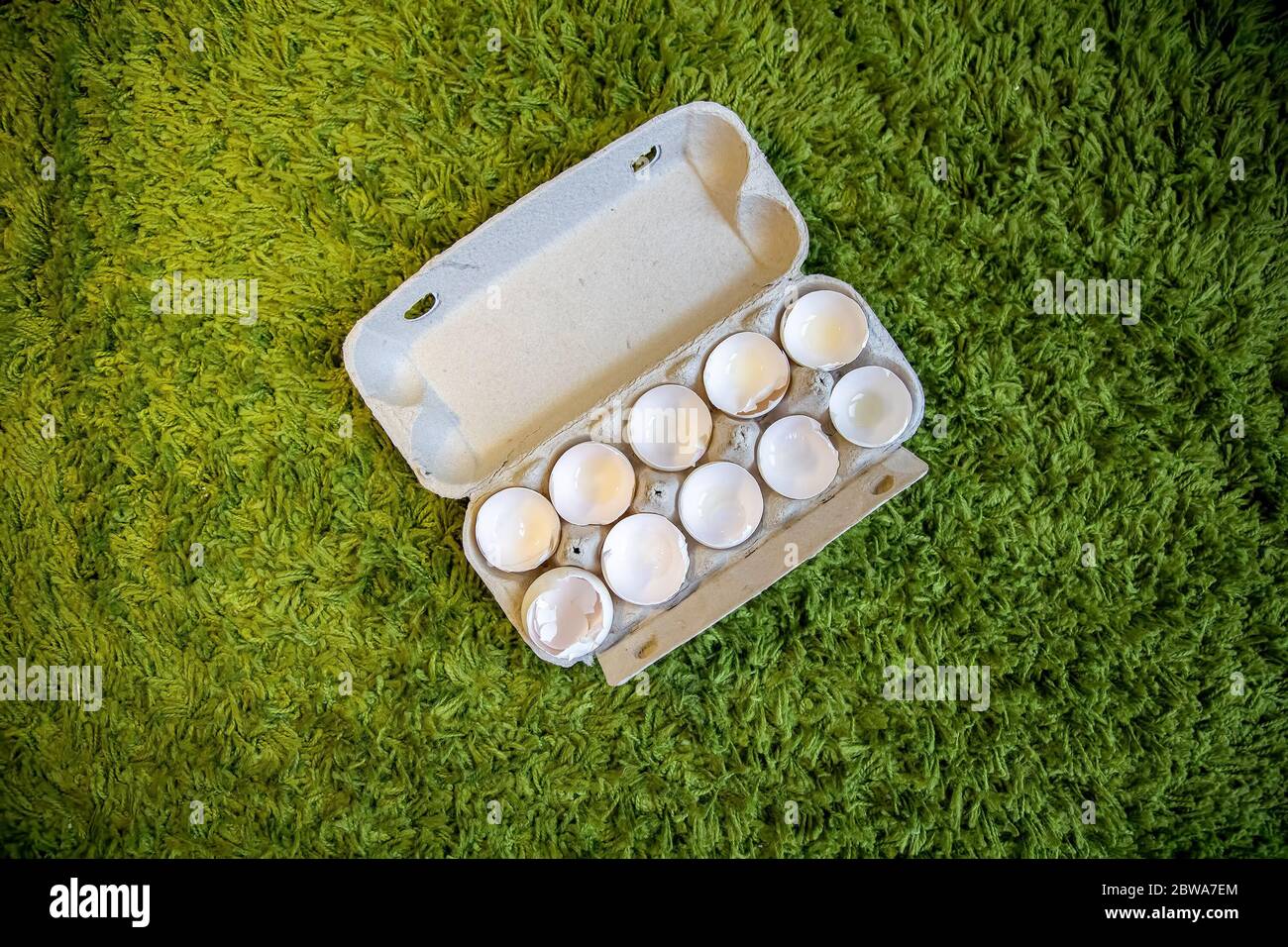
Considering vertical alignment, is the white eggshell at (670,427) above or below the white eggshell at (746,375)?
below

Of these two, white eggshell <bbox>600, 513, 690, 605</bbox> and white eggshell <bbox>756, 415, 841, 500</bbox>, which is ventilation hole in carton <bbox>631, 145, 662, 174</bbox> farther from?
white eggshell <bbox>600, 513, 690, 605</bbox>

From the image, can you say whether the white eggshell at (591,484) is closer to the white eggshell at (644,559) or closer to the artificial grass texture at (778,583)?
the white eggshell at (644,559)

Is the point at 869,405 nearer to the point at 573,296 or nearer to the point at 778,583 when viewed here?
the point at 778,583

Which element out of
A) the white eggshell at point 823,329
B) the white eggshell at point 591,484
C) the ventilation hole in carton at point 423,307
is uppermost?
the white eggshell at point 823,329

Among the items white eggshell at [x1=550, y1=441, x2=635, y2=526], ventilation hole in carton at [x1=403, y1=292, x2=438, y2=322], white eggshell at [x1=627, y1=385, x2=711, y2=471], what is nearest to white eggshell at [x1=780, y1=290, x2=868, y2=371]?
white eggshell at [x1=627, y1=385, x2=711, y2=471]

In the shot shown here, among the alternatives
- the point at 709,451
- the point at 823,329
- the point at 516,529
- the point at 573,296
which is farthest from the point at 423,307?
the point at 823,329

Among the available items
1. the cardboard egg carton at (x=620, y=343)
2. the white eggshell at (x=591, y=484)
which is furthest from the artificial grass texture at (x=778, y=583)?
the white eggshell at (x=591, y=484)

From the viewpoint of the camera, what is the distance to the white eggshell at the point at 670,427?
147cm

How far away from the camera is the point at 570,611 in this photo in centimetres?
146

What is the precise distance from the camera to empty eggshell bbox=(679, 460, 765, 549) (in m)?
1.47

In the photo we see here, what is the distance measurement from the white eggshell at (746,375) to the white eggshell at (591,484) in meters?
0.20

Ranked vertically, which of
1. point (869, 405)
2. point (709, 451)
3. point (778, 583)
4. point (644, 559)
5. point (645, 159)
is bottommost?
point (778, 583)

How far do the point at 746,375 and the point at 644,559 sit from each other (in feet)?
1.19

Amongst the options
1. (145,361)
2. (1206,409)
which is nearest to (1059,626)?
(1206,409)
